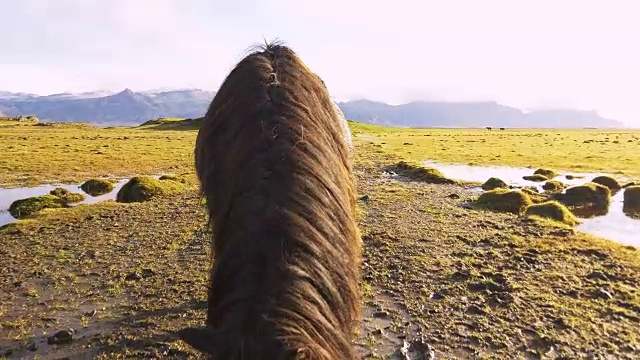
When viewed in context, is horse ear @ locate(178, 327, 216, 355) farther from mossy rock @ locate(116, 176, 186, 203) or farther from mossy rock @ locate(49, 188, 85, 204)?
mossy rock @ locate(49, 188, 85, 204)

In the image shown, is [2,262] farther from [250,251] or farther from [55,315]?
[250,251]

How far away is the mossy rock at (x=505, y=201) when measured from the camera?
1627 cm

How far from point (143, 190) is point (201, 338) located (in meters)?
16.5

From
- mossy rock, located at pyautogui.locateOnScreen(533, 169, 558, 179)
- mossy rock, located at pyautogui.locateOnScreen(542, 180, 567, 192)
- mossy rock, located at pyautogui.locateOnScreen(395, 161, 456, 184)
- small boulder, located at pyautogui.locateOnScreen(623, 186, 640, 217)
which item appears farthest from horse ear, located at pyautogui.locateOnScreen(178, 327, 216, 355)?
mossy rock, located at pyautogui.locateOnScreen(533, 169, 558, 179)

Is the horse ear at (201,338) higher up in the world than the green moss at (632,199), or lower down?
higher up

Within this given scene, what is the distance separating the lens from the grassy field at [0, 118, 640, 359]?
23.2 feet

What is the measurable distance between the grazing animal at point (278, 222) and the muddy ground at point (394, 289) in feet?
10.1

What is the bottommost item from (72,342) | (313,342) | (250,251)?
(72,342)

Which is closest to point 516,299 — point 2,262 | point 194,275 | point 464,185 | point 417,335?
point 417,335

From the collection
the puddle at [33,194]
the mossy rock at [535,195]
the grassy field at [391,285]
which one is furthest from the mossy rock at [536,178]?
the puddle at [33,194]

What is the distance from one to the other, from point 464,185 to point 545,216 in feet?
24.5

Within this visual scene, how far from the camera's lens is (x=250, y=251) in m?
3.42

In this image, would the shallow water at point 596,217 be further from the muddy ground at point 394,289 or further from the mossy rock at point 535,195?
the muddy ground at point 394,289

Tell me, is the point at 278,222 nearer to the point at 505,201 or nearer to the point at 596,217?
the point at 505,201
